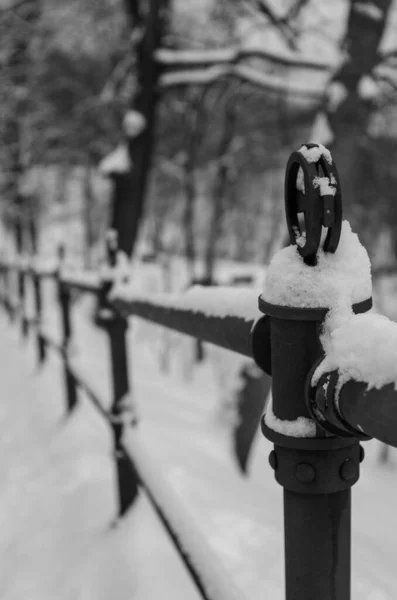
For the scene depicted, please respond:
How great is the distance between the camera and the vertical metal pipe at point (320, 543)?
0.74 metres

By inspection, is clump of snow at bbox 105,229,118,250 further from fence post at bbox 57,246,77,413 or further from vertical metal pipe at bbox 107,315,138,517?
fence post at bbox 57,246,77,413

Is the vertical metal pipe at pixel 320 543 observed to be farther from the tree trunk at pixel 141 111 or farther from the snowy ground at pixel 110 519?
the tree trunk at pixel 141 111

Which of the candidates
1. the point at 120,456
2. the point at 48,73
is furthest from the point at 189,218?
the point at 120,456

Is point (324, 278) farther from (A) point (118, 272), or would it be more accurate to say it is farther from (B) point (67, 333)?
(B) point (67, 333)

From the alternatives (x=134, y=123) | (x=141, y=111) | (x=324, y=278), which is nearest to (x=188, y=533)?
(x=324, y=278)

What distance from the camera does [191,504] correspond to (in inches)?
88.1

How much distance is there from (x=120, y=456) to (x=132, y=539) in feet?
1.08

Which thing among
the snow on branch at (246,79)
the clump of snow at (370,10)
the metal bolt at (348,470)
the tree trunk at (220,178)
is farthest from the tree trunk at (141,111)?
the metal bolt at (348,470)

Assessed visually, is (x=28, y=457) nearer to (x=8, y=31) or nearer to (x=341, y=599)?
(x=341, y=599)

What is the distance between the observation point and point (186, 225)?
44.8 ft

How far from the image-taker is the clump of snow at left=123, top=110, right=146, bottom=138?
6.55 m

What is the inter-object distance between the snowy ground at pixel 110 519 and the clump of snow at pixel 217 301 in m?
0.56

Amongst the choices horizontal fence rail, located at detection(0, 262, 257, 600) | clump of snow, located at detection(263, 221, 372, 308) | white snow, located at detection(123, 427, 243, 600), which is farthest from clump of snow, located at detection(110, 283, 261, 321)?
white snow, located at detection(123, 427, 243, 600)

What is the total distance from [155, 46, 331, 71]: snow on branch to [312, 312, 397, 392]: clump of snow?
4.98 m
